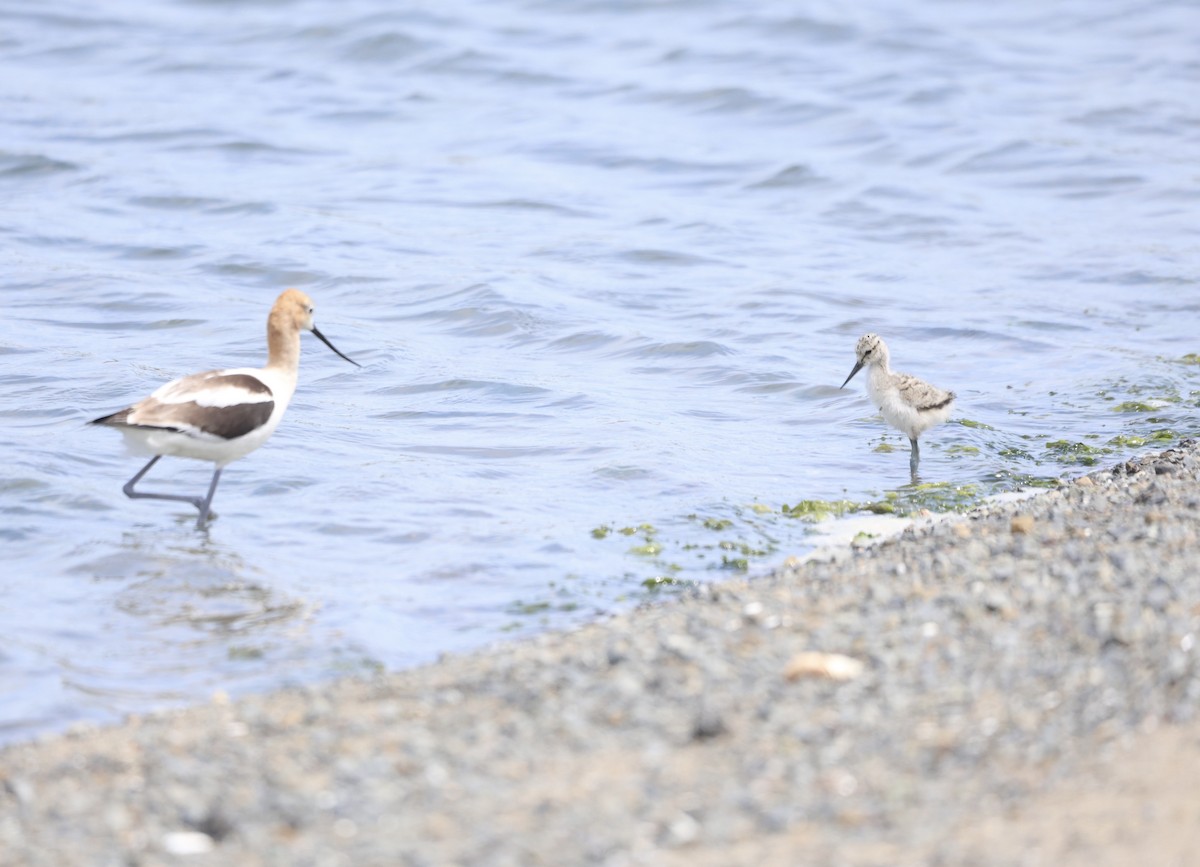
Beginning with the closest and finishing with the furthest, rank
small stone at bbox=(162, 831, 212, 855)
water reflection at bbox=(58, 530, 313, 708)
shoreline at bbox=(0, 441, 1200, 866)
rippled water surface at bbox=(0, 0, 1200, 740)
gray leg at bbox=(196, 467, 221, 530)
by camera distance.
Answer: shoreline at bbox=(0, 441, 1200, 866) → small stone at bbox=(162, 831, 212, 855) → water reflection at bbox=(58, 530, 313, 708) → rippled water surface at bbox=(0, 0, 1200, 740) → gray leg at bbox=(196, 467, 221, 530)

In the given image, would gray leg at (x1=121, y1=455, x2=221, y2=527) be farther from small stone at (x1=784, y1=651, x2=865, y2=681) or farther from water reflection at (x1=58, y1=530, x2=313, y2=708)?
small stone at (x1=784, y1=651, x2=865, y2=681)

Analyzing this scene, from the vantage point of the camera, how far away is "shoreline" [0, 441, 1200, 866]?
458cm

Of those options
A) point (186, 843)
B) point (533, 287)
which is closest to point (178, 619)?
point (186, 843)

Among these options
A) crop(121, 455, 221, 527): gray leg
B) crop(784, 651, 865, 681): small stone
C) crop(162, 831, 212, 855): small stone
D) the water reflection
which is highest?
crop(784, 651, 865, 681): small stone

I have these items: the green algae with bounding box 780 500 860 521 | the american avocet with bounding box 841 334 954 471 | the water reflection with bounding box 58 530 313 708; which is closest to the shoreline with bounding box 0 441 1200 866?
the water reflection with bounding box 58 530 313 708

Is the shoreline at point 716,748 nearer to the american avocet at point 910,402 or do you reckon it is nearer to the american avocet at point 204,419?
the american avocet at point 204,419

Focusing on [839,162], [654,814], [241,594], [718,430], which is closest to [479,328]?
[718,430]

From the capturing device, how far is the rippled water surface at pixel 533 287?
8.16 m

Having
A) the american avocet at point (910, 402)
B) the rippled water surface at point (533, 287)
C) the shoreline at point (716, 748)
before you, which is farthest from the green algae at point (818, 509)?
the shoreline at point (716, 748)

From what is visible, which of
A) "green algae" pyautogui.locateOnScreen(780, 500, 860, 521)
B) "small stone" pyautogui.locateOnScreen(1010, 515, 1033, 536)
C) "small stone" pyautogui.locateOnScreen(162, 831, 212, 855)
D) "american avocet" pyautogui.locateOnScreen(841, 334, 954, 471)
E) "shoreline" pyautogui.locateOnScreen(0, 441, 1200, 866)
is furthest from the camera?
"american avocet" pyautogui.locateOnScreen(841, 334, 954, 471)

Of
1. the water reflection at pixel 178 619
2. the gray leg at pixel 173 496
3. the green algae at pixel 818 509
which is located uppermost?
the gray leg at pixel 173 496

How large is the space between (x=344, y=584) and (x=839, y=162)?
1327 cm

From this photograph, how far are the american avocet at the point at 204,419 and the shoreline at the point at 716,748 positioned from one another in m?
2.77

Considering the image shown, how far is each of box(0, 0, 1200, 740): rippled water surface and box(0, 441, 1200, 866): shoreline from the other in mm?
1213
